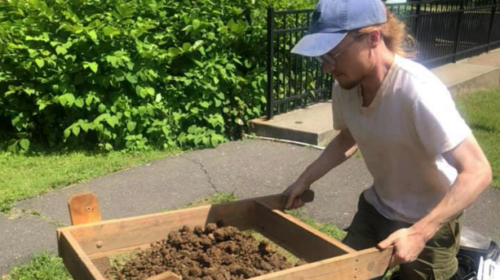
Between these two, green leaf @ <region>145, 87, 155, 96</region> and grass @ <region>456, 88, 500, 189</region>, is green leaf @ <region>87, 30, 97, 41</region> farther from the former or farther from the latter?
grass @ <region>456, 88, 500, 189</region>

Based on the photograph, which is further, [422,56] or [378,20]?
[422,56]

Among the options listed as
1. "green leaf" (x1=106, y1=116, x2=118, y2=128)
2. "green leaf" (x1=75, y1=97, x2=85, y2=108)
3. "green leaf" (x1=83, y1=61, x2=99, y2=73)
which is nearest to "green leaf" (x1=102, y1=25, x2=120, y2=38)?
"green leaf" (x1=83, y1=61, x2=99, y2=73)

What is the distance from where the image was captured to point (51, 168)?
6.09m

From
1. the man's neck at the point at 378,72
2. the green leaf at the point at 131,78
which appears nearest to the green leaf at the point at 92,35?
the green leaf at the point at 131,78

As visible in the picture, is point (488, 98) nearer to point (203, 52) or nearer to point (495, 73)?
point (495, 73)

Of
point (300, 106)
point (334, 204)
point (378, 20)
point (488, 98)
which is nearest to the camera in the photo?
point (378, 20)

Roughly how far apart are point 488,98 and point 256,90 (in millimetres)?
4446

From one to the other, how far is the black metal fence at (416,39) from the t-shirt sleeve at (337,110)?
3.24 meters

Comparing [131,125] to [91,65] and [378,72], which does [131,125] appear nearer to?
[91,65]

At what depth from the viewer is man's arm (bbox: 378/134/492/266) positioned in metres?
2.11

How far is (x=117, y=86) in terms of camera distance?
20.9 ft

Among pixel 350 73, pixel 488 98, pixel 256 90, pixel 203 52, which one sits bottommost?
pixel 488 98

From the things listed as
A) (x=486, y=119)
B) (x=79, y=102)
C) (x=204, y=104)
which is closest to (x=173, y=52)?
(x=204, y=104)

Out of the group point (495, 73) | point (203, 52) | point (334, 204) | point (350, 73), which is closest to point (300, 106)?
point (203, 52)
